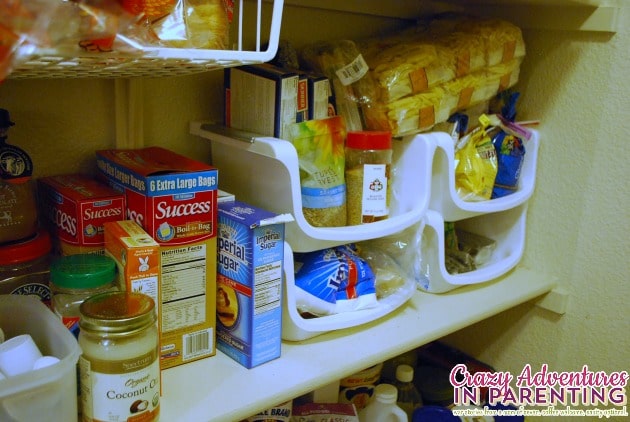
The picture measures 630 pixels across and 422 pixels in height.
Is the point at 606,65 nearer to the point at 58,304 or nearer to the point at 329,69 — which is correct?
the point at 329,69

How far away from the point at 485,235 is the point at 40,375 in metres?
0.95

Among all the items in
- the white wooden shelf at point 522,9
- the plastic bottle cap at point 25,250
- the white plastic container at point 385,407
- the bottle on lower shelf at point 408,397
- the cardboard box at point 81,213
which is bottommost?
the bottle on lower shelf at point 408,397

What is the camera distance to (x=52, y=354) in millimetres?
621

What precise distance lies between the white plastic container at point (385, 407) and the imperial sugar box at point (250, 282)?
32 centimetres

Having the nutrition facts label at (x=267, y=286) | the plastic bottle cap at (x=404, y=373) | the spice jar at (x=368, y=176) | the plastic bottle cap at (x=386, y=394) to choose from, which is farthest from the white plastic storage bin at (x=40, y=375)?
the plastic bottle cap at (x=404, y=373)

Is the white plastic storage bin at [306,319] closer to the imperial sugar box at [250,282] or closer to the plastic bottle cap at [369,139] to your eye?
the imperial sugar box at [250,282]

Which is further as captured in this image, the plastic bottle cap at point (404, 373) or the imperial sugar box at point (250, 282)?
the plastic bottle cap at point (404, 373)

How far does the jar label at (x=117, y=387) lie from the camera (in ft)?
1.88

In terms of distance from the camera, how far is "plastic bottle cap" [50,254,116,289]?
2.02 ft

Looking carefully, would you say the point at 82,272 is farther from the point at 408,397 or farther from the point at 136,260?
the point at 408,397

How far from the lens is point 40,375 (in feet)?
1.75

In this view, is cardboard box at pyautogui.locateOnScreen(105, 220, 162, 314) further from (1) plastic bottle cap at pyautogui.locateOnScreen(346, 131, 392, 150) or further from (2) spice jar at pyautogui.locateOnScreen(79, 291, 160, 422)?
(1) plastic bottle cap at pyautogui.locateOnScreen(346, 131, 392, 150)

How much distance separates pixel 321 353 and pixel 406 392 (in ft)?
1.38

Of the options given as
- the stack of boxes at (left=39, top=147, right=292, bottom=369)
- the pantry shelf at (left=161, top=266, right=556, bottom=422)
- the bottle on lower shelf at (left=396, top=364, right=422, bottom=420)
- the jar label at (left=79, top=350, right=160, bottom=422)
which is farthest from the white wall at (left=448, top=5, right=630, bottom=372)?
the jar label at (left=79, top=350, right=160, bottom=422)
